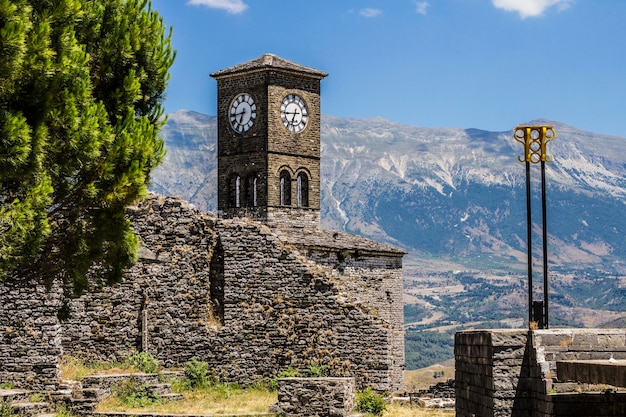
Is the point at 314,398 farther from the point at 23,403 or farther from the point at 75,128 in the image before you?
the point at 75,128

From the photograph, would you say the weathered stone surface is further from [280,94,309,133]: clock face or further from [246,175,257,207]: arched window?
[280,94,309,133]: clock face

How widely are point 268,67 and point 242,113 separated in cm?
269

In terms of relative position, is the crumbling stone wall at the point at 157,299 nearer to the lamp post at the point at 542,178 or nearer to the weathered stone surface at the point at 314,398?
the weathered stone surface at the point at 314,398

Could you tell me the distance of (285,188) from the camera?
53.2 m

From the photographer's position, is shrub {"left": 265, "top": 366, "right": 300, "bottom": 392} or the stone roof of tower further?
the stone roof of tower

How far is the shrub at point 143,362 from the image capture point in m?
30.9

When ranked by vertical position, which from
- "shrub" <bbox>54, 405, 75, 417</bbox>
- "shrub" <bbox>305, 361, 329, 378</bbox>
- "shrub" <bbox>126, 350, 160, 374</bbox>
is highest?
"shrub" <bbox>126, 350, 160, 374</bbox>

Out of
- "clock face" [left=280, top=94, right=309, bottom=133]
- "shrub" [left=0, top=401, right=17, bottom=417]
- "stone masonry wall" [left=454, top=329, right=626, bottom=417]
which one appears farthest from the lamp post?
"clock face" [left=280, top=94, right=309, bottom=133]

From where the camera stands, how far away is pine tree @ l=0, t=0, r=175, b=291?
18.8 metres

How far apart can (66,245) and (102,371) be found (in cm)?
930

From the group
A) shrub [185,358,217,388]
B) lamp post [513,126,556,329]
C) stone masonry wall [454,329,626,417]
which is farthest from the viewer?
shrub [185,358,217,388]

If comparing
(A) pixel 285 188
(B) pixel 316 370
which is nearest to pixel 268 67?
(A) pixel 285 188

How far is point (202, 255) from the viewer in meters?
32.5

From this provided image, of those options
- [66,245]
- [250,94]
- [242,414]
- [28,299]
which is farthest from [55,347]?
[250,94]
